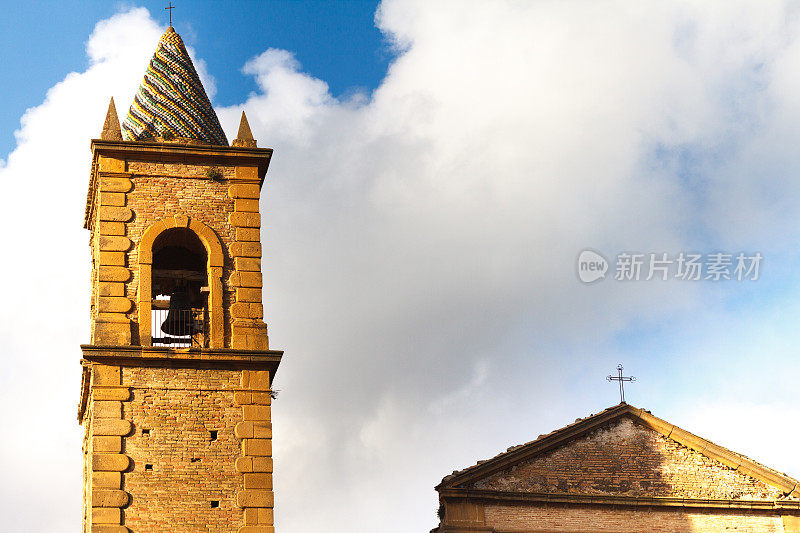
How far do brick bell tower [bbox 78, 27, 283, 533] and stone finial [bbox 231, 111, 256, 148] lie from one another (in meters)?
0.02

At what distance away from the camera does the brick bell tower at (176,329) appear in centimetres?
2544

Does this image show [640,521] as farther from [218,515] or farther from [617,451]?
[218,515]

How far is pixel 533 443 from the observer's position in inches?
1134

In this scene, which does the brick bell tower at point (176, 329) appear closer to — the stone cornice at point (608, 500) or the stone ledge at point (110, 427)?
the stone ledge at point (110, 427)

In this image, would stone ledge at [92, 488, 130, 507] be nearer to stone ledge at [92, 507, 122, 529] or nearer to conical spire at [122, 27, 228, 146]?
stone ledge at [92, 507, 122, 529]

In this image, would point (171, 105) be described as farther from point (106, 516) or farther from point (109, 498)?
point (106, 516)

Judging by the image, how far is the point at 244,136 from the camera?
28.5 metres

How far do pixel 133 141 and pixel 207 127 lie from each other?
145cm

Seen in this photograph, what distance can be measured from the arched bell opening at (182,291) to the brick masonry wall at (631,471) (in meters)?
5.70

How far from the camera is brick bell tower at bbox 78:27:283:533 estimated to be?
2544 centimetres

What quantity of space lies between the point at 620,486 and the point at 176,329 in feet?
25.7

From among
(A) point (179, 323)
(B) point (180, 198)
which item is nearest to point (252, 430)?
(A) point (179, 323)

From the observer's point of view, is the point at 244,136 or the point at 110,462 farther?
the point at 244,136

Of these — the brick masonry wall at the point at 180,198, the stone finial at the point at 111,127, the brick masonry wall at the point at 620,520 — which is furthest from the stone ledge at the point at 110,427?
the brick masonry wall at the point at 620,520
